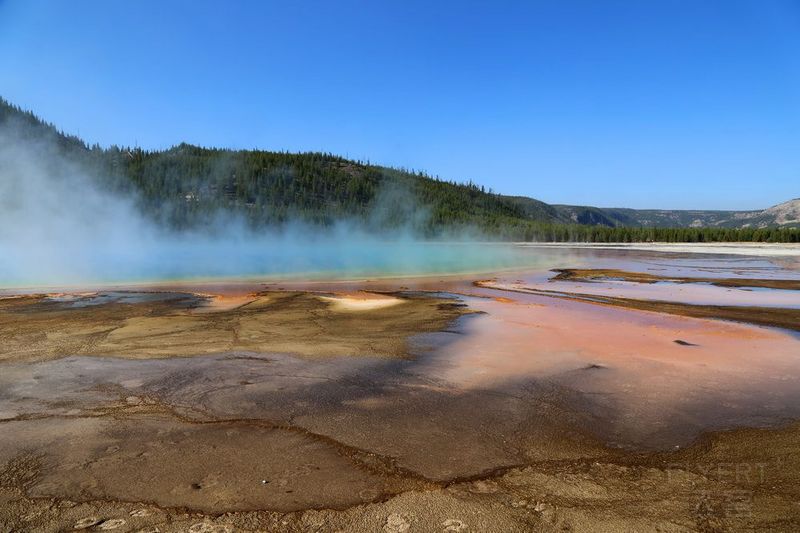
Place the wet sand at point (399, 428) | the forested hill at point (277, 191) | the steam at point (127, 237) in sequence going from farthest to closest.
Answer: the forested hill at point (277, 191) → the steam at point (127, 237) → the wet sand at point (399, 428)

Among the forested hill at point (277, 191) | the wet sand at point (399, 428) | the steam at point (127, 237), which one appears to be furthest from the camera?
the forested hill at point (277, 191)

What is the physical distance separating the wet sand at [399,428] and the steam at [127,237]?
18.6m

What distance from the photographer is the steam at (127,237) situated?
41438mm

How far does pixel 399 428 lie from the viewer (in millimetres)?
5781

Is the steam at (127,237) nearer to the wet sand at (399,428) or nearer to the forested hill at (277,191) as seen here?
the forested hill at (277,191)

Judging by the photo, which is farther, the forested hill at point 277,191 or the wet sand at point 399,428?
the forested hill at point 277,191

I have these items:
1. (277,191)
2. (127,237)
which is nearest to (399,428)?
(127,237)

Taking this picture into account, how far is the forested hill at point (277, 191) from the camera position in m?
109

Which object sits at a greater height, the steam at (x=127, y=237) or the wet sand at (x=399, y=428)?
the steam at (x=127, y=237)

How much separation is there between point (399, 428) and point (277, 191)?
12963 cm

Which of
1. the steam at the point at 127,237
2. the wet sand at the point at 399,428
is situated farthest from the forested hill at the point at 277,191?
the wet sand at the point at 399,428

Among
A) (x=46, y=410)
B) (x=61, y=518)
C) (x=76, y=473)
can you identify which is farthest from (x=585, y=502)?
(x=46, y=410)

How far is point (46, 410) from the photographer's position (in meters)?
6.31

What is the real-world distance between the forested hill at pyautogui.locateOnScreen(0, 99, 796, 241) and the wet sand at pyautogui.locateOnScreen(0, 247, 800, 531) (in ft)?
290
